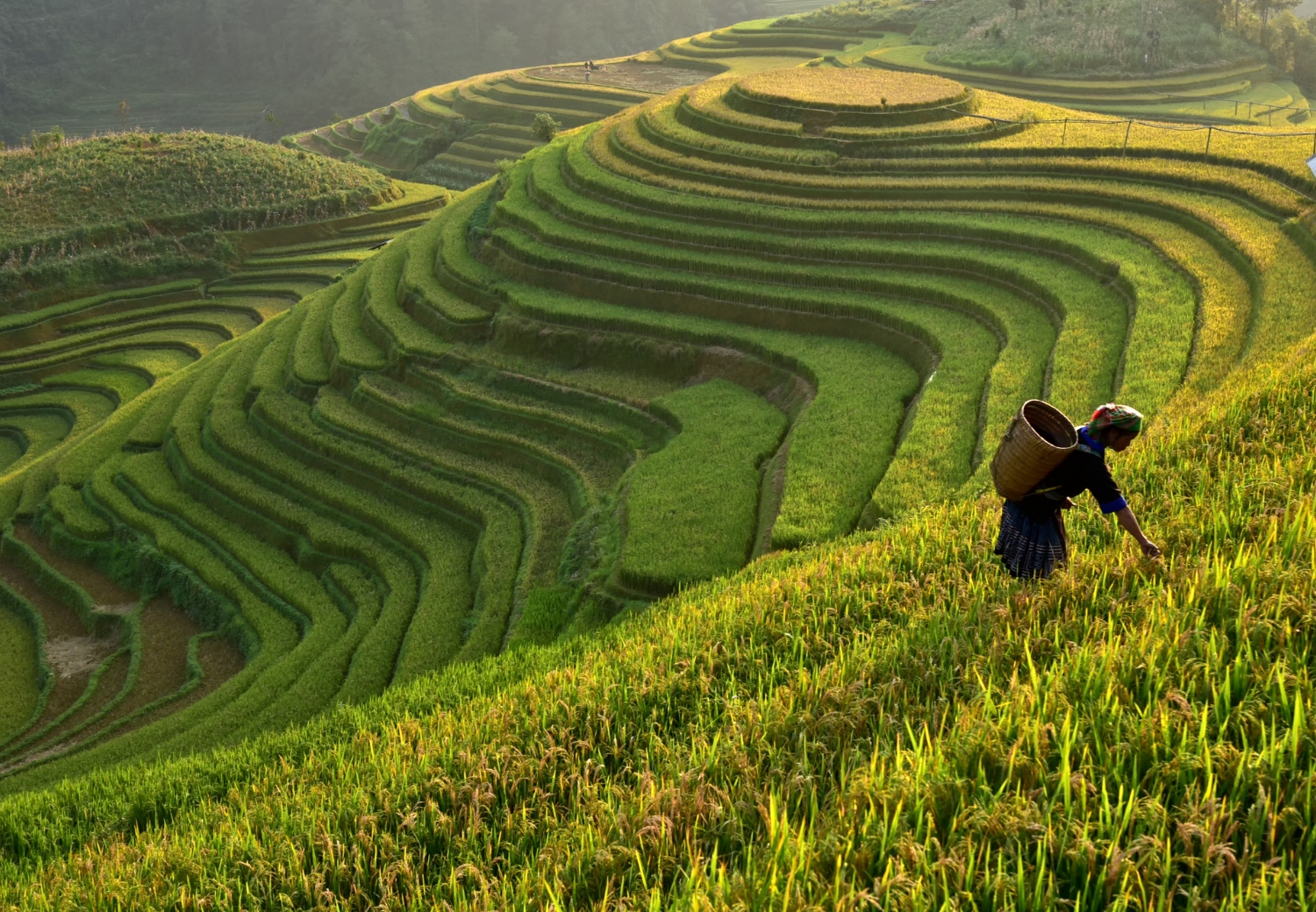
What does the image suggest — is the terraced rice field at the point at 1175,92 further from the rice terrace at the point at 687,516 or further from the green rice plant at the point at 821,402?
the green rice plant at the point at 821,402

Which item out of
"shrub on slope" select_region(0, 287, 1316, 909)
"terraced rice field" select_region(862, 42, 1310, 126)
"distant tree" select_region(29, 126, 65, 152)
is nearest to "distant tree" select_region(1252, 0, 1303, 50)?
"terraced rice field" select_region(862, 42, 1310, 126)

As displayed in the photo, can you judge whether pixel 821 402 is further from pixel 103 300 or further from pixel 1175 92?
pixel 1175 92

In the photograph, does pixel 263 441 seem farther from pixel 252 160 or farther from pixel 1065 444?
pixel 252 160

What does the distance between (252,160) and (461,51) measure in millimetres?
64575

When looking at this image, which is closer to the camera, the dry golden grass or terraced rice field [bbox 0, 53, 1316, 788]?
terraced rice field [bbox 0, 53, 1316, 788]

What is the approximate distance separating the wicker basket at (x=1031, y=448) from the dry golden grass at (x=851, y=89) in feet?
78.9

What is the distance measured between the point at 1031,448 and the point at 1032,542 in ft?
2.65

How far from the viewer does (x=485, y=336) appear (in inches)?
949

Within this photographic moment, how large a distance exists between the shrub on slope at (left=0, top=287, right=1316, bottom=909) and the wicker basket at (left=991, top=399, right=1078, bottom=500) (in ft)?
2.40

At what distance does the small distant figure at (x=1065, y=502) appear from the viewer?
18.8ft

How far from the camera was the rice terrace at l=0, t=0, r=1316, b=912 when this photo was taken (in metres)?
4.61

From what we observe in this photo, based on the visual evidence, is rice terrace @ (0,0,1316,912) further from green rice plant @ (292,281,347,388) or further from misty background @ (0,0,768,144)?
misty background @ (0,0,768,144)

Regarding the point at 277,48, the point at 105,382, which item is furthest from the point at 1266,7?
the point at 277,48

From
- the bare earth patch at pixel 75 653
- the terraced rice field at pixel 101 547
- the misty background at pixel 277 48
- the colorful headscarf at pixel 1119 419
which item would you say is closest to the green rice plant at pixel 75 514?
the terraced rice field at pixel 101 547
